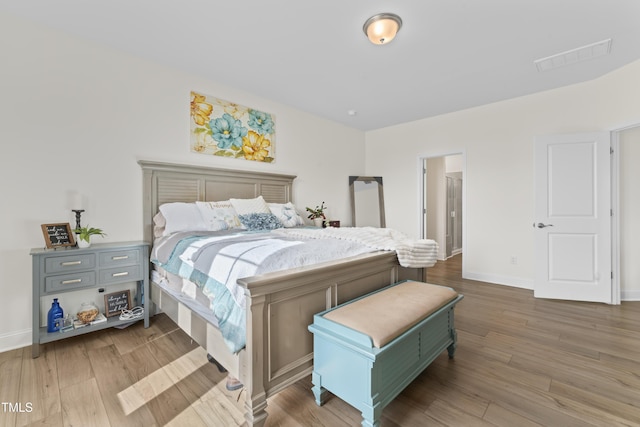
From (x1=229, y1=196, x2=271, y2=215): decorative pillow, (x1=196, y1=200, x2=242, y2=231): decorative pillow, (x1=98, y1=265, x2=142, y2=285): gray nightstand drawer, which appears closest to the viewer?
(x1=98, y1=265, x2=142, y2=285): gray nightstand drawer

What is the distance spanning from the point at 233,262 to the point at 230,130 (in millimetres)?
2432

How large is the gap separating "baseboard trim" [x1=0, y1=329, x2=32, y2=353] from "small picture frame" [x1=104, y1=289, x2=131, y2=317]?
0.52 metres

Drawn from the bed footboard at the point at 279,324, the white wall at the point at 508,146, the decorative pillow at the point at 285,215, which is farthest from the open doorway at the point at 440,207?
the bed footboard at the point at 279,324

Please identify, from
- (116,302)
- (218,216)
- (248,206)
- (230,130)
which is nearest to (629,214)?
(248,206)

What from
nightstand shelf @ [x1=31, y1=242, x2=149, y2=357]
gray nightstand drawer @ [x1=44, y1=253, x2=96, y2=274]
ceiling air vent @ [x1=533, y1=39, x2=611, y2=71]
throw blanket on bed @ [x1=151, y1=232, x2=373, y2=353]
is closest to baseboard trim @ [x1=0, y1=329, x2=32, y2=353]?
nightstand shelf @ [x1=31, y1=242, x2=149, y2=357]

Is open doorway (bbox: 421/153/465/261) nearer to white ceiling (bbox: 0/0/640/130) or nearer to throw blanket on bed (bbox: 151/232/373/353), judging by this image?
white ceiling (bbox: 0/0/640/130)

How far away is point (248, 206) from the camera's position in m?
3.31

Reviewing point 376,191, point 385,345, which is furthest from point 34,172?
point 376,191

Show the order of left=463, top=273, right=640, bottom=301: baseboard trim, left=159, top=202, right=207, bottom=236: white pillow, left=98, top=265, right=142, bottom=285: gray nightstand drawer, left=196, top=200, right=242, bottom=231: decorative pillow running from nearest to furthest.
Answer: left=98, top=265, right=142, bottom=285: gray nightstand drawer, left=159, top=202, right=207, bottom=236: white pillow, left=196, top=200, right=242, bottom=231: decorative pillow, left=463, top=273, right=640, bottom=301: baseboard trim

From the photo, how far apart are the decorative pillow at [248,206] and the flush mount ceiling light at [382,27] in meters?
2.08

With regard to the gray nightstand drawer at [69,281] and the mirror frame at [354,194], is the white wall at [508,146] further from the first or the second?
the gray nightstand drawer at [69,281]

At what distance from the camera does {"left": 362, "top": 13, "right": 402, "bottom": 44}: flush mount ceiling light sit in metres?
2.22

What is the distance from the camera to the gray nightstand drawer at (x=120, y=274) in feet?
7.86

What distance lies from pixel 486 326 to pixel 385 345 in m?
1.79
